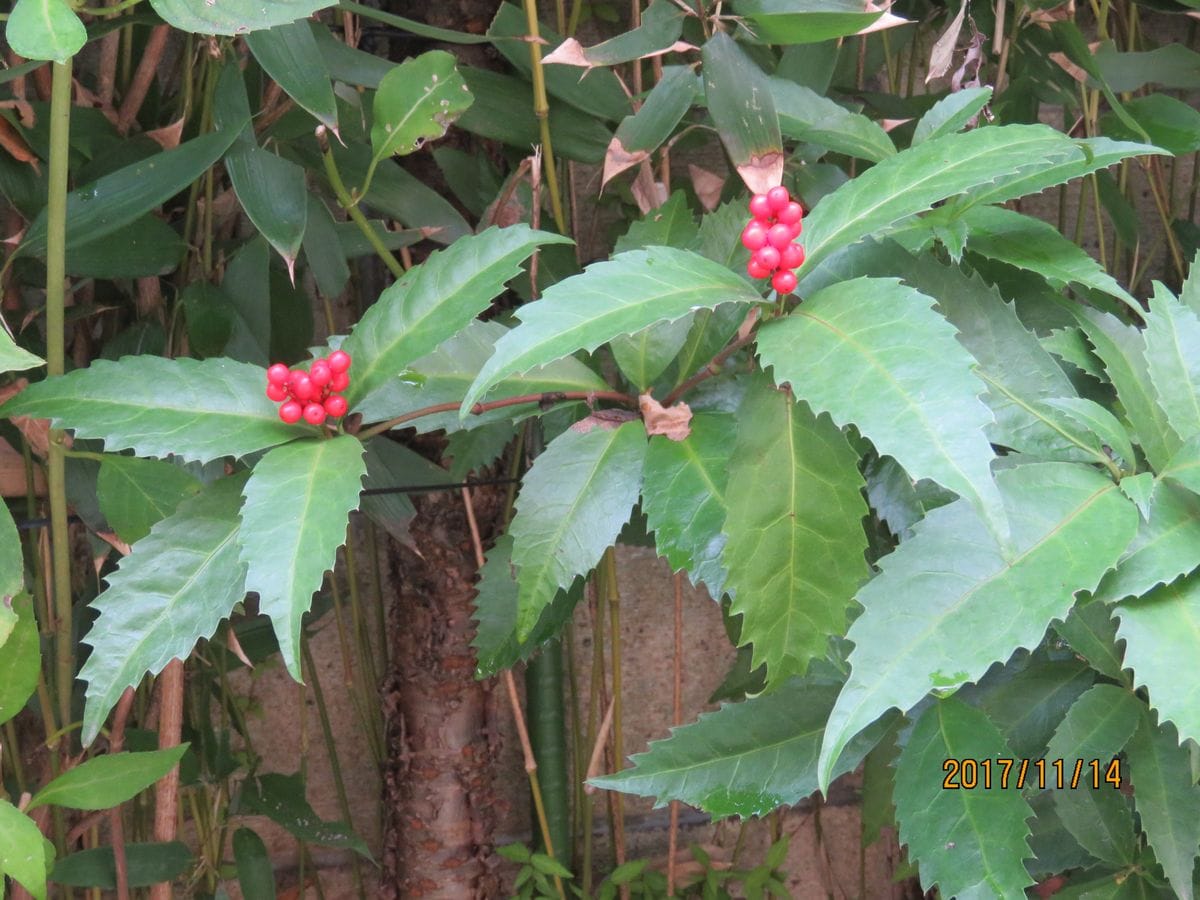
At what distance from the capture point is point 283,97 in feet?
2.86

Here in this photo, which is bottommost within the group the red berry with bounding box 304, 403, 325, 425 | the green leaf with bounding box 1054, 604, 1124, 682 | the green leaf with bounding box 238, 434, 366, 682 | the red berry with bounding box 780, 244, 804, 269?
the green leaf with bounding box 1054, 604, 1124, 682

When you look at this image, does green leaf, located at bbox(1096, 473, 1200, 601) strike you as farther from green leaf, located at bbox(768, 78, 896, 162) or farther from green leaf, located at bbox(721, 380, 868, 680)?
green leaf, located at bbox(768, 78, 896, 162)

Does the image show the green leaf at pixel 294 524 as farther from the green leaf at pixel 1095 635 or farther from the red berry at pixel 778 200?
the green leaf at pixel 1095 635

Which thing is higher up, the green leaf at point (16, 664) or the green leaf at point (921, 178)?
the green leaf at point (921, 178)

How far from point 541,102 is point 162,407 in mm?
455

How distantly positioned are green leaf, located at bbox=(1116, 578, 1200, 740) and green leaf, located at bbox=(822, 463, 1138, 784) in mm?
42

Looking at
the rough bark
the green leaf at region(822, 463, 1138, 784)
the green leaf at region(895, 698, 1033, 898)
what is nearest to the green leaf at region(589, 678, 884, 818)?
the green leaf at region(895, 698, 1033, 898)

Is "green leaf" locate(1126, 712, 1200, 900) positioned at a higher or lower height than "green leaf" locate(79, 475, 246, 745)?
lower

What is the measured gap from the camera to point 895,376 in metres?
0.43

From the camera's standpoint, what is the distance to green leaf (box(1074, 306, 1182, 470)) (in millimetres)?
550

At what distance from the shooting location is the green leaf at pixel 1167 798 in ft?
1.93

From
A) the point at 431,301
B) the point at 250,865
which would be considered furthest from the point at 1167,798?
the point at 250,865

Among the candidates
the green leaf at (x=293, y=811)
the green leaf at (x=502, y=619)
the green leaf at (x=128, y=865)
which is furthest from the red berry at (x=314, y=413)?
the green leaf at (x=293, y=811)

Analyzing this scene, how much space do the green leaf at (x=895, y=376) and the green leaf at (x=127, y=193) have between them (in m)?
0.46
